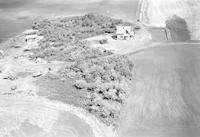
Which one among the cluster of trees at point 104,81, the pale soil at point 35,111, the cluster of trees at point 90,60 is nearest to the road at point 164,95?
the cluster of trees at point 104,81

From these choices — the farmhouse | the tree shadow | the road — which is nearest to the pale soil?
the road

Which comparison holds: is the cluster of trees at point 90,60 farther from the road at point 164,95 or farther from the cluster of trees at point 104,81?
the road at point 164,95

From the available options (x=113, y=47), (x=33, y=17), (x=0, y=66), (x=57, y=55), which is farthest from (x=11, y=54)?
(x=33, y=17)

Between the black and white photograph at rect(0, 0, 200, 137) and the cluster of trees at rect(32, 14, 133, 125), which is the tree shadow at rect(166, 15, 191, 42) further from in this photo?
the cluster of trees at rect(32, 14, 133, 125)

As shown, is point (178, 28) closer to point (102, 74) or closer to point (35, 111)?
point (102, 74)

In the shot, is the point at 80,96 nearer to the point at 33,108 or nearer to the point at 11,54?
the point at 33,108

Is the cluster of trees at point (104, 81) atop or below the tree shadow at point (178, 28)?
below
